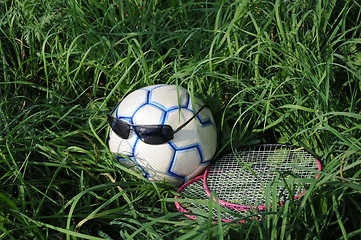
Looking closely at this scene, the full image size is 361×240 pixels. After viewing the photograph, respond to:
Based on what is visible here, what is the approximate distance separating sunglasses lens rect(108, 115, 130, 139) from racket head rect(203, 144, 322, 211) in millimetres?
586

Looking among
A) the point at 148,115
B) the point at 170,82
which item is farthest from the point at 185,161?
the point at 170,82

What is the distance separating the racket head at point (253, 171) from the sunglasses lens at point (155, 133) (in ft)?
1.19

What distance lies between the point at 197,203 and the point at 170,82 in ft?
4.18

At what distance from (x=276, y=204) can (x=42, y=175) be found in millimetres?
1647

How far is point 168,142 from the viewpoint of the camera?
2.78 meters

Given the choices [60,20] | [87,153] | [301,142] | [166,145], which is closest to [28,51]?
[60,20]

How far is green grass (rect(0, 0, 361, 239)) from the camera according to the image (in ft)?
7.81

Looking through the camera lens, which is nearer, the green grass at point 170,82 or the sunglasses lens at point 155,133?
the green grass at point 170,82

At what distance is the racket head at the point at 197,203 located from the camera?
2398 mm

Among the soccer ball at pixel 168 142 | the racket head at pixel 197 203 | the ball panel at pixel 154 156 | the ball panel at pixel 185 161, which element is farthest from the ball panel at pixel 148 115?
the racket head at pixel 197 203

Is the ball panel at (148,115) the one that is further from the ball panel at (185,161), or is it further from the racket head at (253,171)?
the racket head at (253,171)

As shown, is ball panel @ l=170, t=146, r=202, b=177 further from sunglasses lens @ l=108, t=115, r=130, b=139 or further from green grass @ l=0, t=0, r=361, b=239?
sunglasses lens @ l=108, t=115, r=130, b=139

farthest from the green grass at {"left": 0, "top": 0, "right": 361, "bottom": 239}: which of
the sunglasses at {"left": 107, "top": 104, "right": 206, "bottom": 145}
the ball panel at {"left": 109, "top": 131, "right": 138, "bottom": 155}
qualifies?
the sunglasses at {"left": 107, "top": 104, "right": 206, "bottom": 145}

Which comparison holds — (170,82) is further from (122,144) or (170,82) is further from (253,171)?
(253,171)
